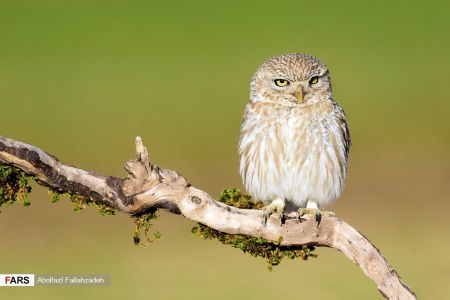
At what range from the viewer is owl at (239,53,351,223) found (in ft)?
23.1

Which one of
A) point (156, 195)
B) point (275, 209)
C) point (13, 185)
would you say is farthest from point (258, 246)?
point (13, 185)

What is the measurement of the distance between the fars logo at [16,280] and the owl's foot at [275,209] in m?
2.47

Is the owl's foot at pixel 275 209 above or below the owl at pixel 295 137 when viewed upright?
below

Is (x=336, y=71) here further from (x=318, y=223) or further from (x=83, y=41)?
(x=318, y=223)

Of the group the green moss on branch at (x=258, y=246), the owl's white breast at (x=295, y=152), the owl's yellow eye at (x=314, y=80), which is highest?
the owl's yellow eye at (x=314, y=80)

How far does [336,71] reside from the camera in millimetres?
25016

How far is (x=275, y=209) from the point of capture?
6.95m

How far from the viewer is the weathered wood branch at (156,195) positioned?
6043 millimetres

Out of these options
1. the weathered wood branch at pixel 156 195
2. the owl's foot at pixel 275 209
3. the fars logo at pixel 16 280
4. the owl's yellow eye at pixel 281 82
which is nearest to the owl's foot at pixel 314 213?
the owl's foot at pixel 275 209

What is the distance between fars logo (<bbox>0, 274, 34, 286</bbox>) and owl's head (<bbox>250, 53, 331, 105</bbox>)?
2.80 m

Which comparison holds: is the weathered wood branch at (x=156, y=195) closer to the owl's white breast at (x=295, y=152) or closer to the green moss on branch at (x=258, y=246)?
the green moss on branch at (x=258, y=246)

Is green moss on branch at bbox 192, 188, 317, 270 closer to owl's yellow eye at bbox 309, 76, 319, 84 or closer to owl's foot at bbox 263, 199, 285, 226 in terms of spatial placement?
owl's foot at bbox 263, 199, 285, 226

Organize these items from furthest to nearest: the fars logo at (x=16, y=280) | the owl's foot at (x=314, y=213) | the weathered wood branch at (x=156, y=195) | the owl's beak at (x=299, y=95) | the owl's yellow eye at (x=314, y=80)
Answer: the fars logo at (x=16, y=280)
the owl's yellow eye at (x=314, y=80)
the owl's beak at (x=299, y=95)
the owl's foot at (x=314, y=213)
the weathered wood branch at (x=156, y=195)

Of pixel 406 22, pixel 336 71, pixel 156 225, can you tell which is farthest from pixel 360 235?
pixel 406 22
